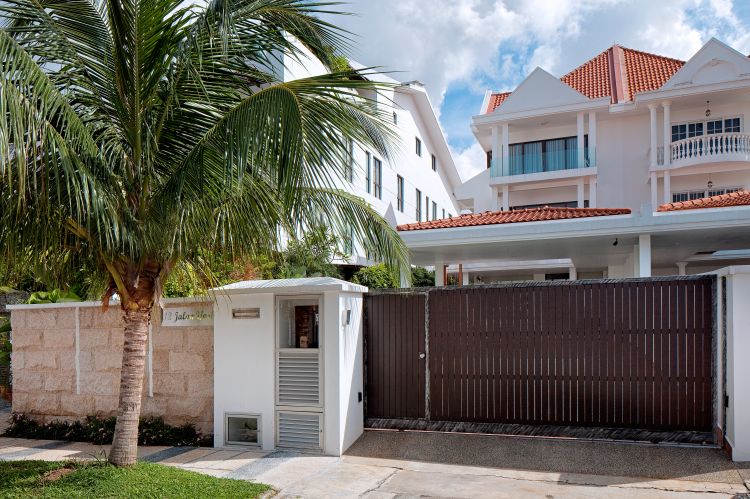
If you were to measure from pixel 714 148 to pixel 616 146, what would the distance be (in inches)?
133

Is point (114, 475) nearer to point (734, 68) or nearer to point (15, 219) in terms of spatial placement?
point (15, 219)

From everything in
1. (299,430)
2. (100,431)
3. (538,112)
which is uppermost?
(538,112)

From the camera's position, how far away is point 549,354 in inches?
302

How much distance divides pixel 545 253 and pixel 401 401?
7497mm

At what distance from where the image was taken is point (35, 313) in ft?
31.6

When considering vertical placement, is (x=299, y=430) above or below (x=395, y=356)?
below

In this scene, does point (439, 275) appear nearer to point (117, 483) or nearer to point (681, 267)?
point (681, 267)

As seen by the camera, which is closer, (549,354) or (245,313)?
(549,354)

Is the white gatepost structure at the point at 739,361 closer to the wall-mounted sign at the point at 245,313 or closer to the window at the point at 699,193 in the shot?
the wall-mounted sign at the point at 245,313

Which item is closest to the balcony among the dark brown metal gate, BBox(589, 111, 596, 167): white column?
BBox(589, 111, 596, 167): white column

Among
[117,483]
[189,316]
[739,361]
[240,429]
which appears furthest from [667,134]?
[117,483]

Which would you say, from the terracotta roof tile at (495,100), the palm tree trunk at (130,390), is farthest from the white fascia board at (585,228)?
the terracotta roof tile at (495,100)

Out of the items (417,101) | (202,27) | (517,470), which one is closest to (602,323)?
(517,470)

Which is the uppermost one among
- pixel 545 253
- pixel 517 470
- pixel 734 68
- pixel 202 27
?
pixel 734 68
